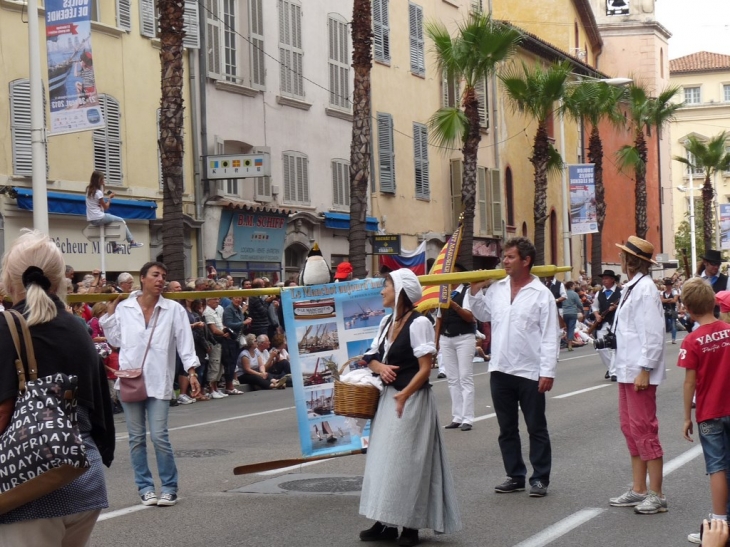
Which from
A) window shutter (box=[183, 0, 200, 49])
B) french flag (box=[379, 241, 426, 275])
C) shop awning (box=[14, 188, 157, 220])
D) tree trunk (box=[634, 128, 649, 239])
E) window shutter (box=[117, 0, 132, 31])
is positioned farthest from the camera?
tree trunk (box=[634, 128, 649, 239])

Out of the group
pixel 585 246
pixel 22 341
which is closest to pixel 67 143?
pixel 22 341

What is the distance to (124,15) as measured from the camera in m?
25.6

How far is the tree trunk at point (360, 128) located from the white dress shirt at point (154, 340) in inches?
648

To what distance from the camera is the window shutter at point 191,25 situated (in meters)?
27.4

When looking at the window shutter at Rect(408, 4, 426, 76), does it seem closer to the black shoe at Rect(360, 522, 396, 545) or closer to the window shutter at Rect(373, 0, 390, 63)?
the window shutter at Rect(373, 0, 390, 63)

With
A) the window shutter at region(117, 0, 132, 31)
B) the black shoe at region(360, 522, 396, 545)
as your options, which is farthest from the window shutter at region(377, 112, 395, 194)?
the black shoe at region(360, 522, 396, 545)

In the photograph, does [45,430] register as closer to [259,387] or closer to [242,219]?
[259,387]

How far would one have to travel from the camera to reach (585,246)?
55312 millimetres

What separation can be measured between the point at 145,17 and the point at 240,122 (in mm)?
4097

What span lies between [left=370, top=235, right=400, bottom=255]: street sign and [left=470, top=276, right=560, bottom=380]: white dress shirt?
23.4m

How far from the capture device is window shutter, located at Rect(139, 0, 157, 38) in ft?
85.8

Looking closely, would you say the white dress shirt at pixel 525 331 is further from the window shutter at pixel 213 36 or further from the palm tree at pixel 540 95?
the palm tree at pixel 540 95

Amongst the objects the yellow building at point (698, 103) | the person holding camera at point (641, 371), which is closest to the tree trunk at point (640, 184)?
the person holding camera at point (641, 371)

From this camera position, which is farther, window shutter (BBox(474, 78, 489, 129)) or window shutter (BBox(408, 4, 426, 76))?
window shutter (BBox(474, 78, 489, 129))
